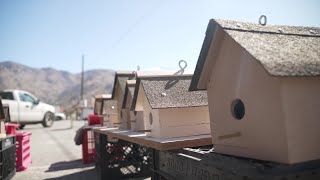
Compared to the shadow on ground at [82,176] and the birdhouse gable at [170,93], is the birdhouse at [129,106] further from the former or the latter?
the shadow on ground at [82,176]

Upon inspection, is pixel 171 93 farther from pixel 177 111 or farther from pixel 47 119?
pixel 47 119

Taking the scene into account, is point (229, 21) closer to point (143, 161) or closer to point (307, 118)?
point (307, 118)

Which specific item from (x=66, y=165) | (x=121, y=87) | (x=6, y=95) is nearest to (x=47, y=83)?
(x=6, y=95)

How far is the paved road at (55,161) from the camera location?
10820 mm

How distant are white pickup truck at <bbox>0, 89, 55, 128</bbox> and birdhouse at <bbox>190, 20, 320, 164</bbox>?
2006 centimetres

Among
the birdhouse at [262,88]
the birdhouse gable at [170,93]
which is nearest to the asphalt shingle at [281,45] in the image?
the birdhouse at [262,88]

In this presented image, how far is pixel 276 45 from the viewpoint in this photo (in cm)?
339

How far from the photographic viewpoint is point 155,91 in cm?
539

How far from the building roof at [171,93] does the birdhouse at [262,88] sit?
1.05 m

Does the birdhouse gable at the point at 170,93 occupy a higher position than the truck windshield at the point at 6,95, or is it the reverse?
the truck windshield at the point at 6,95

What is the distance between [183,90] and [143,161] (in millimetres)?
5361

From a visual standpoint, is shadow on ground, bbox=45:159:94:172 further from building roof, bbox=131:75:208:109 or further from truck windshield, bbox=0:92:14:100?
truck windshield, bbox=0:92:14:100

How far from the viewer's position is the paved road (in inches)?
426

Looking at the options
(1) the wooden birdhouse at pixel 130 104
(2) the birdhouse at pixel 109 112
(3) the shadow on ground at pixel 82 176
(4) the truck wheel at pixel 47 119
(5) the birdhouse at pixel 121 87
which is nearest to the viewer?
(1) the wooden birdhouse at pixel 130 104
